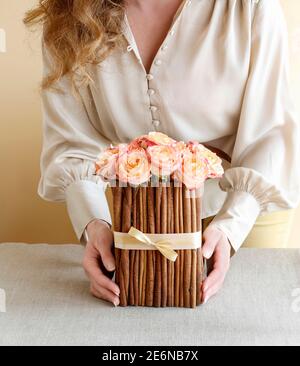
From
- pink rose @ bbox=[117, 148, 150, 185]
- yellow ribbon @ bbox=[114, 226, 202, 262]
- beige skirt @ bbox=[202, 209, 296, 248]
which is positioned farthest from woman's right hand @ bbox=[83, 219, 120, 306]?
beige skirt @ bbox=[202, 209, 296, 248]

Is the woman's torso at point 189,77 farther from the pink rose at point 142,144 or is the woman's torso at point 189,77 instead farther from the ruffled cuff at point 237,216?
the pink rose at point 142,144

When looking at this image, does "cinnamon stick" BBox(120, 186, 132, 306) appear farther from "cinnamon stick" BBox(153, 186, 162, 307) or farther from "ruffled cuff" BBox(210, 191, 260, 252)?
"ruffled cuff" BBox(210, 191, 260, 252)

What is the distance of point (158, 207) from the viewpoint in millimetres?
1366

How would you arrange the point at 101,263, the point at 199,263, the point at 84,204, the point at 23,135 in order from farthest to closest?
the point at 23,135 → the point at 84,204 → the point at 101,263 → the point at 199,263

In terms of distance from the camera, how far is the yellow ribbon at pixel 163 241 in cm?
137

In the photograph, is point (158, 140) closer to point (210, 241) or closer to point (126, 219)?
point (126, 219)

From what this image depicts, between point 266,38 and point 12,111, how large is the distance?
1.13 meters

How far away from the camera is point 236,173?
1.65m

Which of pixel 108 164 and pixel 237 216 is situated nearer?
pixel 108 164

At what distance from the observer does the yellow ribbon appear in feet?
4.50

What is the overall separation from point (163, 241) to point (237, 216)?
0.28 m

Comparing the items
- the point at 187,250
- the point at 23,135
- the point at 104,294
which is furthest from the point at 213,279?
the point at 23,135
